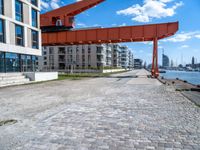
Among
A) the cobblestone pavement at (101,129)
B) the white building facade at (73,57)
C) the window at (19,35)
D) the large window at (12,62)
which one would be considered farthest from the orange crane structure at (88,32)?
the white building facade at (73,57)

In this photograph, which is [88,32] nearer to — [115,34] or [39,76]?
[115,34]

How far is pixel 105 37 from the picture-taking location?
1184 inches

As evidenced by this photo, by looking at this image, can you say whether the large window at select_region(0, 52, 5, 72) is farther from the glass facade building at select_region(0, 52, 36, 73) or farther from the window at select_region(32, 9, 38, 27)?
the window at select_region(32, 9, 38, 27)

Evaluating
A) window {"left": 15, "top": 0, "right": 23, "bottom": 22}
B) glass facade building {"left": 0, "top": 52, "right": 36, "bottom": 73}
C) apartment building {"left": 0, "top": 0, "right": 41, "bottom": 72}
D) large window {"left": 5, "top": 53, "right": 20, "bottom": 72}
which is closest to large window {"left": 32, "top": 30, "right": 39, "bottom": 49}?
apartment building {"left": 0, "top": 0, "right": 41, "bottom": 72}

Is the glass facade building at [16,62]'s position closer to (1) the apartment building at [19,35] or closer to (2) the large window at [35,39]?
(1) the apartment building at [19,35]

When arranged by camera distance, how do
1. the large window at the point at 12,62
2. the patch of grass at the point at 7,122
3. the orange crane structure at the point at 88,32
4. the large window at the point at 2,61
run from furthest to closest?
1. the orange crane structure at the point at 88,32
2. the large window at the point at 12,62
3. the large window at the point at 2,61
4. the patch of grass at the point at 7,122

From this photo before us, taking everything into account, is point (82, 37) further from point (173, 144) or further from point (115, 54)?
point (115, 54)

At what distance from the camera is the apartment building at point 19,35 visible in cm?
2086

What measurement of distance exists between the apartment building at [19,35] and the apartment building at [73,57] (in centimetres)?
4410

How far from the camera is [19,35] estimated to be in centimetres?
2348

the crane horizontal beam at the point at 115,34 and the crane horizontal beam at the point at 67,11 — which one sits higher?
the crane horizontal beam at the point at 67,11

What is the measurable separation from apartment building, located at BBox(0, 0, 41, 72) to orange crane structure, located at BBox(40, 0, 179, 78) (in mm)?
5552

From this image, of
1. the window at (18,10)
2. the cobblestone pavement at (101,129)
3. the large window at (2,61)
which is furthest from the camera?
the window at (18,10)

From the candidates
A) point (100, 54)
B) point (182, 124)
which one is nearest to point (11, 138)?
point (182, 124)
